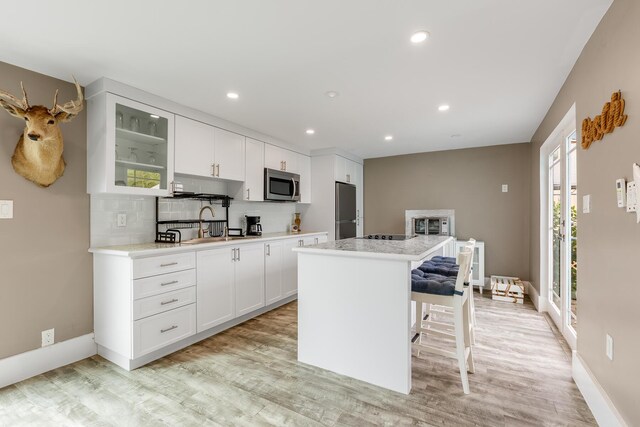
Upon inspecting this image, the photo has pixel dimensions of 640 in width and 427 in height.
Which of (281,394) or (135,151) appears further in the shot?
(135,151)

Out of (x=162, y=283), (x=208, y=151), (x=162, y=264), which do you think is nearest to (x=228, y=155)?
(x=208, y=151)

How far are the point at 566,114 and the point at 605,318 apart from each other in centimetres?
164

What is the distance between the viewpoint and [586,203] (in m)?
1.97

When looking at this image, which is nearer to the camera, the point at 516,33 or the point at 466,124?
the point at 516,33

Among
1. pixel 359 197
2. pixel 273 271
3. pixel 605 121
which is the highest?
pixel 605 121

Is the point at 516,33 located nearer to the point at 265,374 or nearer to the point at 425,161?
the point at 265,374

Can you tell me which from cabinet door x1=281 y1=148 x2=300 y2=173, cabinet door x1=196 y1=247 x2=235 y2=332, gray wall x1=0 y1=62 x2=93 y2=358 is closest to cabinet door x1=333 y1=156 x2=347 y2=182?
cabinet door x1=281 y1=148 x2=300 y2=173

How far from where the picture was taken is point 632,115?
54.7 inches

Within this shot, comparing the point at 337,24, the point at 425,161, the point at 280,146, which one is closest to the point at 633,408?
the point at 337,24

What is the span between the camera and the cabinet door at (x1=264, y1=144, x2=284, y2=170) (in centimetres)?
416

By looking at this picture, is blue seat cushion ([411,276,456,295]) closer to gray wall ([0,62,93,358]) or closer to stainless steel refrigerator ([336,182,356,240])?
gray wall ([0,62,93,358])

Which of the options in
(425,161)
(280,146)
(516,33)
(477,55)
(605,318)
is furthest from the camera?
(425,161)

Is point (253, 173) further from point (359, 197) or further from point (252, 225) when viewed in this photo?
point (359, 197)

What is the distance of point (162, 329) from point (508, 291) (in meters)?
4.13
